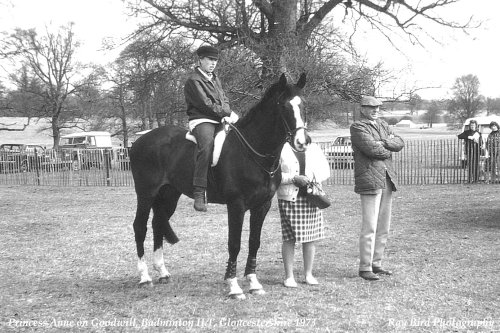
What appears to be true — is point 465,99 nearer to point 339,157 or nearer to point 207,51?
point 339,157

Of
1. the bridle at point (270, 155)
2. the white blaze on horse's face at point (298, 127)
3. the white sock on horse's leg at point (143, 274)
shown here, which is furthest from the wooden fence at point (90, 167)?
the white blaze on horse's face at point (298, 127)

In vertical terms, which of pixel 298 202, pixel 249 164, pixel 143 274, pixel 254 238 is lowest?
pixel 143 274

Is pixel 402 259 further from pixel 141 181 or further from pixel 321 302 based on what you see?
pixel 141 181

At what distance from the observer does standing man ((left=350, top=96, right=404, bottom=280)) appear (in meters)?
6.49

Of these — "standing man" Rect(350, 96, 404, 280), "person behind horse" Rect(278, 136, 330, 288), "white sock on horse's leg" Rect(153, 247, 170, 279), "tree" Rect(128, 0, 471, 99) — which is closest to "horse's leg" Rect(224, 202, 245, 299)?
"person behind horse" Rect(278, 136, 330, 288)

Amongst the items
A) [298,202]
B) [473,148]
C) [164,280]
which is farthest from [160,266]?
[473,148]

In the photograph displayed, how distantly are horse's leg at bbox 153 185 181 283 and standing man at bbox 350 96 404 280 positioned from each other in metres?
2.39

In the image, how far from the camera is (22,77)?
3972 centimetres

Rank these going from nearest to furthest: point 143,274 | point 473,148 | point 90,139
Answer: point 143,274 → point 473,148 → point 90,139

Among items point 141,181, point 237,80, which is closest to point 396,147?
point 141,181

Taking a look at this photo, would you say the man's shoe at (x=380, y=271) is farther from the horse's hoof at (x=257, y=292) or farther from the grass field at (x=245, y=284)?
the horse's hoof at (x=257, y=292)

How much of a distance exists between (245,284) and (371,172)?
2.06 m

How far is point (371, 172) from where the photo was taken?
6.52 meters

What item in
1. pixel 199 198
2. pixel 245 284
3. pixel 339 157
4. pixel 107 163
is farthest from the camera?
pixel 339 157
